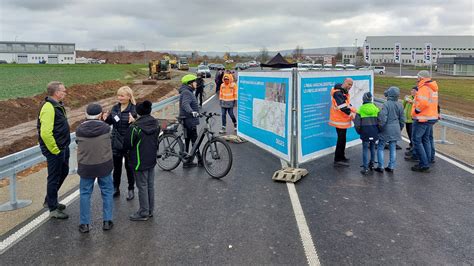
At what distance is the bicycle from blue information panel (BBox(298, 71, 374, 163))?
1563 mm

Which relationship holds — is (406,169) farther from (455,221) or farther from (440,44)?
(440,44)

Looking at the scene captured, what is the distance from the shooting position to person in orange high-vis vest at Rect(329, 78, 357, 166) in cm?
754

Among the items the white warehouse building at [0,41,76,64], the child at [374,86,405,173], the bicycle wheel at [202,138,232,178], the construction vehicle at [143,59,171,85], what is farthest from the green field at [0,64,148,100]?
the white warehouse building at [0,41,76,64]

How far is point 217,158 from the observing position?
7090 mm

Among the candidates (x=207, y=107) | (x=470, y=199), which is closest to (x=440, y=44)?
(x=207, y=107)

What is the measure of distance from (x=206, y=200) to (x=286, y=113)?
105 inches

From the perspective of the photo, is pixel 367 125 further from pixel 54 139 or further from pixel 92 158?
pixel 54 139

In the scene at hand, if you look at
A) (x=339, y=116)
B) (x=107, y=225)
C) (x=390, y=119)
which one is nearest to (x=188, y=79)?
(x=339, y=116)

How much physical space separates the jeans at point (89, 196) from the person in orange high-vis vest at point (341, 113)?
4675 mm

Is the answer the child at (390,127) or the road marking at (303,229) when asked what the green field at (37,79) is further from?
the child at (390,127)

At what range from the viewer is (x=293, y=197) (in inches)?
237

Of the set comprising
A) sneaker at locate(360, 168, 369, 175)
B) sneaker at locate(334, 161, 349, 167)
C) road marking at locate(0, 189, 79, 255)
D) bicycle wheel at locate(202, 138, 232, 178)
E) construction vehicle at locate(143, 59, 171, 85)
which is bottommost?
road marking at locate(0, 189, 79, 255)

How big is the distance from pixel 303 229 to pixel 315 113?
3474mm

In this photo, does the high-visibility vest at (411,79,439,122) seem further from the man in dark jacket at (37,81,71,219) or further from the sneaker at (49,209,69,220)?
the sneaker at (49,209,69,220)
